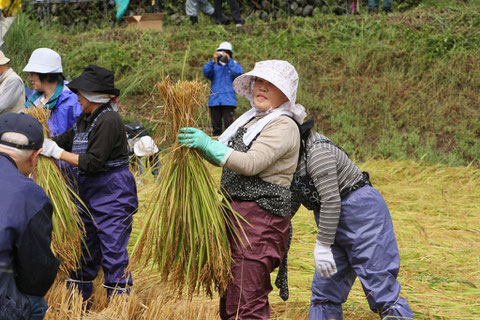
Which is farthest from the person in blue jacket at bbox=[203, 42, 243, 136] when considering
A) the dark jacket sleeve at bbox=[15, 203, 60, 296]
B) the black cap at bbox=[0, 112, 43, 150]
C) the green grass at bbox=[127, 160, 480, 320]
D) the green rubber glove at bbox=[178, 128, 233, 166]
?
the dark jacket sleeve at bbox=[15, 203, 60, 296]

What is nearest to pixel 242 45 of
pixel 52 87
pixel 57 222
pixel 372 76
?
pixel 372 76

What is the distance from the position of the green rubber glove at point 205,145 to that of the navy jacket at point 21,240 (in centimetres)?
62

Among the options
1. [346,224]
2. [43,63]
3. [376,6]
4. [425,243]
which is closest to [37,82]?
[43,63]

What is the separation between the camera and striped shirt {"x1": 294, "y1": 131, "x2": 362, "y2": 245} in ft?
8.32

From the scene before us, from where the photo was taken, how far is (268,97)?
256cm

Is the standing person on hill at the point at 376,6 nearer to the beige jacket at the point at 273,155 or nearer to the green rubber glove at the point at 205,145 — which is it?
the beige jacket at the point at 273,155

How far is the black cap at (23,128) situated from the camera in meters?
2.04

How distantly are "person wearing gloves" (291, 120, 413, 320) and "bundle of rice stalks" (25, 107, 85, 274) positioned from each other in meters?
1.18

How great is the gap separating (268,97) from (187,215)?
24.1 inches

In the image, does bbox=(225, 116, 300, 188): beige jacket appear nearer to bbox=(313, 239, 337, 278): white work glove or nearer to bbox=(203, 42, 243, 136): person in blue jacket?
bbox=(313, 239, 337, 278): white work glove

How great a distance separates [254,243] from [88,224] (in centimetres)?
124

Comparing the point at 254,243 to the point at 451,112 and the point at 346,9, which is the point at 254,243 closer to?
the point at 451,112

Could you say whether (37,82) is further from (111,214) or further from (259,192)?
(259,192)

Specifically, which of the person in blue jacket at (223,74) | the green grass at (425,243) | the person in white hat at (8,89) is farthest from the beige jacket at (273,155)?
the person in blue jacket at (223,74)
